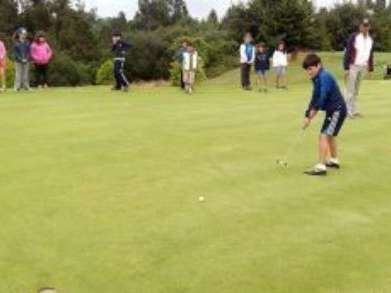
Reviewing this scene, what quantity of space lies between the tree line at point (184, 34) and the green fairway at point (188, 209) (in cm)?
3418

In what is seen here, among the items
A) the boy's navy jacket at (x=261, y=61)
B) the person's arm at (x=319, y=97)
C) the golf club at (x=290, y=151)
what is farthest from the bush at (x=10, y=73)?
the person's arm at (x=319, y=97)

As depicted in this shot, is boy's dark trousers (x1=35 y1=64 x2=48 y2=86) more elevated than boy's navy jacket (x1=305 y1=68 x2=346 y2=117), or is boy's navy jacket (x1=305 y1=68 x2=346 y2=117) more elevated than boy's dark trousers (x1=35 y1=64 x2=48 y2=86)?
boy's navy jacket (x1=305 y1=68 x2=346 y2=117)

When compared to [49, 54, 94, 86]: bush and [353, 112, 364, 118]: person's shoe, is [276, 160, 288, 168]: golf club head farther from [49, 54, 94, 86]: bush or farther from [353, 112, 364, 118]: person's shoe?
[49, 54, 94, 86]: bush

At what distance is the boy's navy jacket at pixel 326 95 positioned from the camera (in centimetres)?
1158

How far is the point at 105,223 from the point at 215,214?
1.31m

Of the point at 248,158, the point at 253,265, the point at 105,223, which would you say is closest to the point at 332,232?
the point at 253,265

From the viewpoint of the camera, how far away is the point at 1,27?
80750 mm

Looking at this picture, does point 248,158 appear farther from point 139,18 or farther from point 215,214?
point 139,18

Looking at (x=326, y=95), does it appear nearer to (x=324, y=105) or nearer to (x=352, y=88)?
(x=324, y=105)

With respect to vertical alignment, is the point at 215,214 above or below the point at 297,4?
below

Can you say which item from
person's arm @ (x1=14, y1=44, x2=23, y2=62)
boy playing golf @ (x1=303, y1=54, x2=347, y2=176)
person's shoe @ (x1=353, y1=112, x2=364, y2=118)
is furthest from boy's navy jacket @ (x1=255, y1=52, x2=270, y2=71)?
boy playing golf @ (x1=303, y1=54, x2=347, y2=176)

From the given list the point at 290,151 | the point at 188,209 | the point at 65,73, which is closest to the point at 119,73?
the point at 290,151

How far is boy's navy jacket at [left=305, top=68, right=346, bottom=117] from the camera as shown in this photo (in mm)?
11578

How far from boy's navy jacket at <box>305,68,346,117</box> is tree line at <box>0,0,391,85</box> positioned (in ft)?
122
